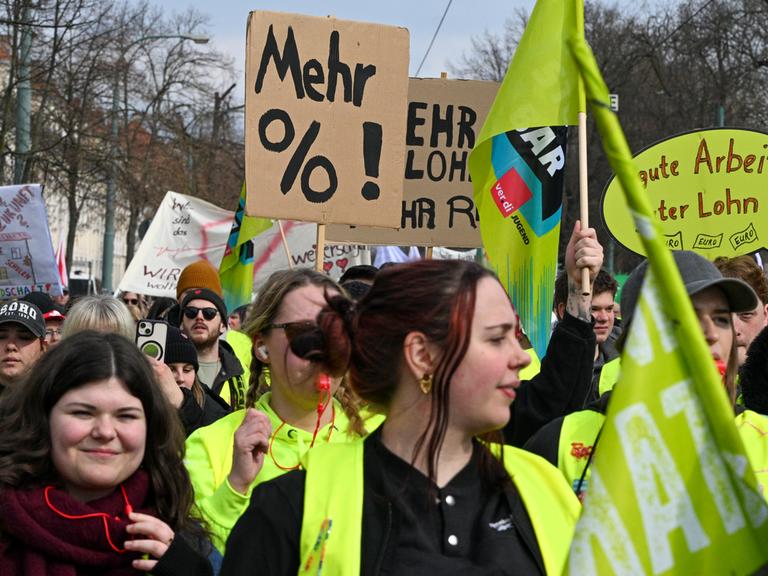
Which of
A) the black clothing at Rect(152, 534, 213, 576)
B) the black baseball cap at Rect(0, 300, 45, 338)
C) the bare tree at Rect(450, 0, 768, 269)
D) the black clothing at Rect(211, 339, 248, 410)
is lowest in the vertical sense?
the black clothing at Rect(152, 534, 213, 576)

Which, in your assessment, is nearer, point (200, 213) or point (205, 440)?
point (205, 440)

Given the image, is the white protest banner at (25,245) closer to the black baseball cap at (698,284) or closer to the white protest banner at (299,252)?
the white protest banner at (299,252)

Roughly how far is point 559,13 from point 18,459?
2873 millimetres

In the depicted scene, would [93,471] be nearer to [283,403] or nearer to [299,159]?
[283,403]

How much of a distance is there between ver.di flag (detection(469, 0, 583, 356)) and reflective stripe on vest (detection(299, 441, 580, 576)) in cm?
209

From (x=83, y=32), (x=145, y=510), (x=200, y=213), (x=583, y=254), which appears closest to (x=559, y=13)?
(x=583, y=254)

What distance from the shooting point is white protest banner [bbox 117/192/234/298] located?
13.4 m

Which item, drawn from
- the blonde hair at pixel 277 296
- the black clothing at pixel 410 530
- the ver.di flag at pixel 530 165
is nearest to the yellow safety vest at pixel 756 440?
the black clothing at pixel 410 530

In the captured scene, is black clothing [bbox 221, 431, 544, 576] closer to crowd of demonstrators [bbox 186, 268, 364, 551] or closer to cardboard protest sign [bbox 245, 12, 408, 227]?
crowd of demonstrators [bbox 186, 268, 364, 551]

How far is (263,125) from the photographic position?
6605mm

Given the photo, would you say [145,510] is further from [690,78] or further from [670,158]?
[690,78]

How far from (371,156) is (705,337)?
4048 mm

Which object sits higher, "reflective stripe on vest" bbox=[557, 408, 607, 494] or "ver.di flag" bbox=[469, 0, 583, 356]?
"ver.di flag" bbox=[469, 0, 583, 356]

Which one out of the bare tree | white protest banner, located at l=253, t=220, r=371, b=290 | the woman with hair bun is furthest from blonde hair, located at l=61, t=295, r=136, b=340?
the bare tree
